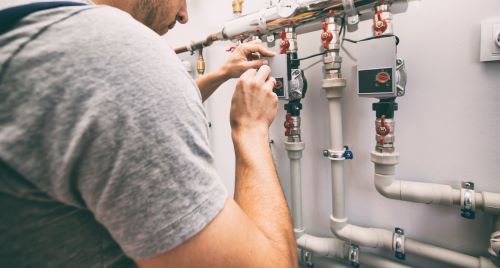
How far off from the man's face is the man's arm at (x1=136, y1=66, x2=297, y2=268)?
224 millimetres

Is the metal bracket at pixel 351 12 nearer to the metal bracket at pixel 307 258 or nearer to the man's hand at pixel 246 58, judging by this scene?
the man's hand at pixel 246 58

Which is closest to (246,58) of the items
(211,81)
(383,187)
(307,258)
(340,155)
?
(211,81)

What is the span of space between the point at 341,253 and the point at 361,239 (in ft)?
0.39

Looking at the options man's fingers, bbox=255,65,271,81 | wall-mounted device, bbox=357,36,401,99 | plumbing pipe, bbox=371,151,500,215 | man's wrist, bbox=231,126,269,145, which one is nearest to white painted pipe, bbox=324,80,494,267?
plumbing pipe, bbox=371,151,500,215

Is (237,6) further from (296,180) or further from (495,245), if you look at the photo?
(495,245)

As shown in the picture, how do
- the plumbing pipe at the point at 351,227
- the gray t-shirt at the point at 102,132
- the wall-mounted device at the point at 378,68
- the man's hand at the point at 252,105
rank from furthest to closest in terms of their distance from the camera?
the plumbing pipe at the point at 351,227 < the wall-mounted device at the point at 378,68 < the man's hand at the point at 252,105 < the gray t-shirt at the point at 102,132

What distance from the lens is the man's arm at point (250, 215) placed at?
0.29 metres

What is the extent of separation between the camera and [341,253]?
929 mm

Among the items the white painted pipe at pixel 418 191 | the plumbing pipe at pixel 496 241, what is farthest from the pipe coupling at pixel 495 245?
the white painted pipe at pixel 418 191

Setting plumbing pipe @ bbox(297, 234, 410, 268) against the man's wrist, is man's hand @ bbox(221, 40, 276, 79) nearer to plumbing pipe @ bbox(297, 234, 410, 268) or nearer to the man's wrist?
the man's wrist

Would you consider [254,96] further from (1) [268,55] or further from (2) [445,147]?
(2) [445,147]

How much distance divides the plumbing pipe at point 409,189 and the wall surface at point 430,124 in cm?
6

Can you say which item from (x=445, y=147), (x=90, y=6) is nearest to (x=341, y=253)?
(x=445, y=147)

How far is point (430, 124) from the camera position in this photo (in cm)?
80
